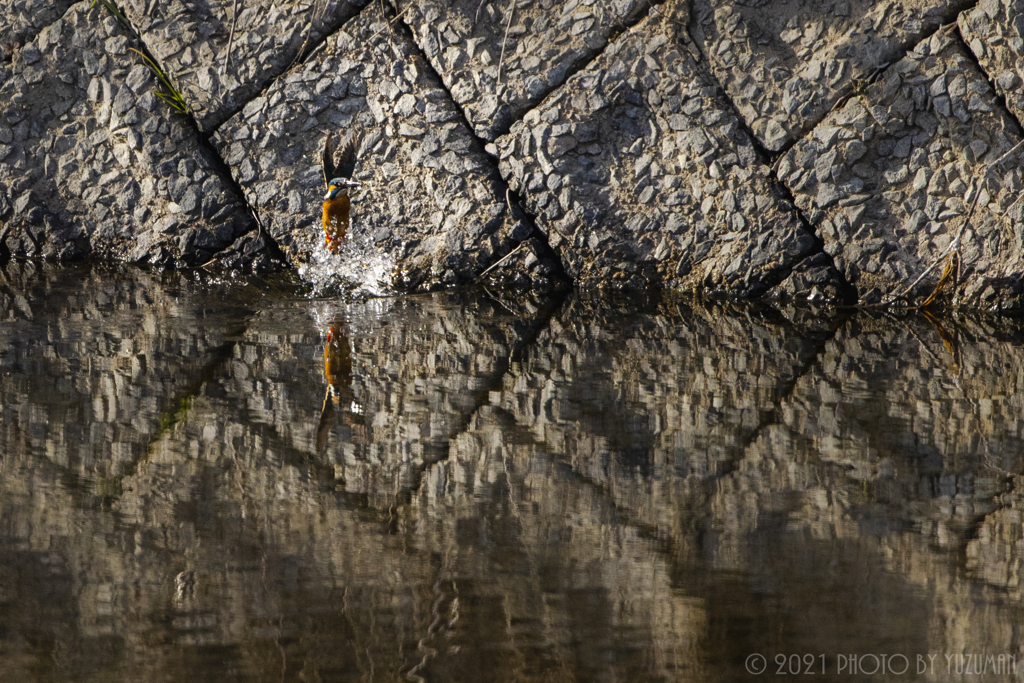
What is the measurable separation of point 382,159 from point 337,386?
1184mm

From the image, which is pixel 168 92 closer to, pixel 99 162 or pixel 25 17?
pixel 99 162

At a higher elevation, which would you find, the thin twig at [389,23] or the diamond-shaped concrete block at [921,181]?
the thin twig at [389,23]

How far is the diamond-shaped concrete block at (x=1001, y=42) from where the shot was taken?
263 centimetres

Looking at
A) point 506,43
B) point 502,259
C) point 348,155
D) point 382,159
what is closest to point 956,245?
point 502,259

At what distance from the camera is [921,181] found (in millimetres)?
2762

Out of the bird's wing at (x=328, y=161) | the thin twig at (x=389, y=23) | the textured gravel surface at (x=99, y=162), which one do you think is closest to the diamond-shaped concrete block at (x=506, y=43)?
the thin twig at (x=389, y=23)

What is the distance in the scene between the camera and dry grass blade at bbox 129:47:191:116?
304 cm

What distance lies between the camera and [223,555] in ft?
4.73

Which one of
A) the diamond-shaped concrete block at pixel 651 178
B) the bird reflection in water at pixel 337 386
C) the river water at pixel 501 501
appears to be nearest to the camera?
the river water at pixel 501 501

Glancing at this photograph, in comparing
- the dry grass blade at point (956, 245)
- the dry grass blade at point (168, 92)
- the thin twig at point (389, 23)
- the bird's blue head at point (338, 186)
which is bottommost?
the dry grass blade at point (956, 245)

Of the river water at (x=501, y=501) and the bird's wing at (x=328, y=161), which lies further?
the bird's wing at (x=328, y=161)

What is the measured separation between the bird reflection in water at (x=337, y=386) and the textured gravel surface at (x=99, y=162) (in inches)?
35.5

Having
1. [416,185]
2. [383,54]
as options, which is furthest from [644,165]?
[383,54]

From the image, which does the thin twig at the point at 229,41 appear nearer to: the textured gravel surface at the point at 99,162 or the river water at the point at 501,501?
the textured gravel surface at the point at 99,162
